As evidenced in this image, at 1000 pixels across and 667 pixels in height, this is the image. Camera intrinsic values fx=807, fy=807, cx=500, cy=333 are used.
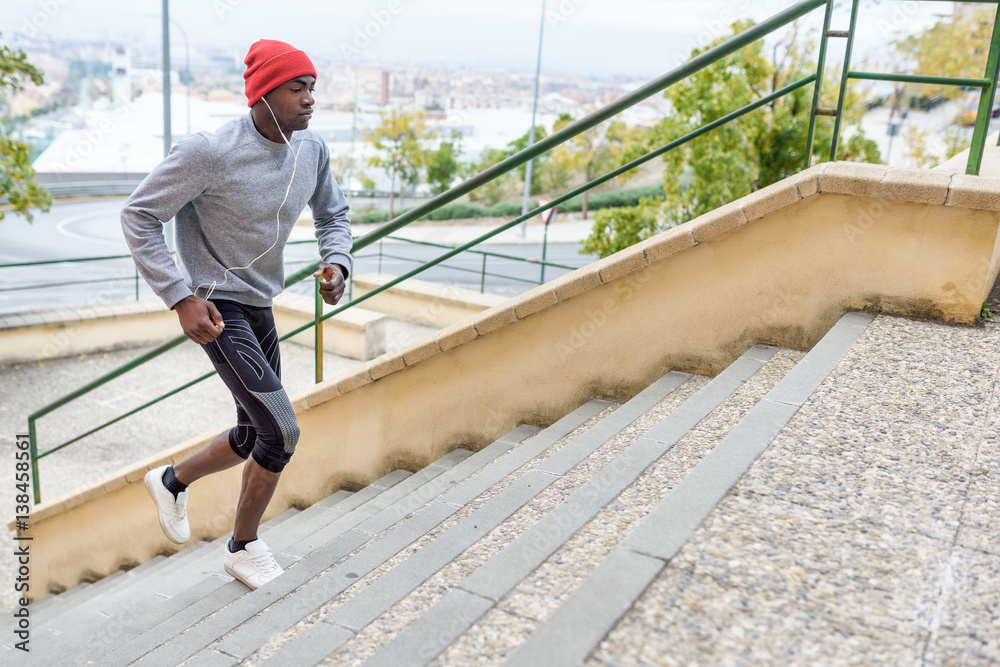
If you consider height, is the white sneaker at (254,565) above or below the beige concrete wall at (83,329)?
above

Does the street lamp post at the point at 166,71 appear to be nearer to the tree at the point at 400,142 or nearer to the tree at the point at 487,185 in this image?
the tree at the point at 400,142

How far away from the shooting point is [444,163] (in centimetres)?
3541

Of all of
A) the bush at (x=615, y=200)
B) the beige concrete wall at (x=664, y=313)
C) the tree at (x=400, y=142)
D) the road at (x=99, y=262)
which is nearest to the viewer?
the beige concrete wall at (x=664, y=313)

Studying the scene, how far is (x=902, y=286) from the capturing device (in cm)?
341

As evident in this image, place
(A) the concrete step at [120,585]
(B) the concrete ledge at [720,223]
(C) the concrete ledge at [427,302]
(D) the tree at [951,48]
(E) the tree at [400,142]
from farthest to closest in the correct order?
(E) the tree at [400,142] → (D) the tree at [951,48] → (C) the concrete ledge at [427,302] → (A) the concrete step at [120,585] → (B) the concrete ledge at [720,223]

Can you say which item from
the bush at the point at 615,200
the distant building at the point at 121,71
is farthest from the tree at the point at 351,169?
the distant building at the point at 121,71

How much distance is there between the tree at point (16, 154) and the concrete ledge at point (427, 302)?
186 inches

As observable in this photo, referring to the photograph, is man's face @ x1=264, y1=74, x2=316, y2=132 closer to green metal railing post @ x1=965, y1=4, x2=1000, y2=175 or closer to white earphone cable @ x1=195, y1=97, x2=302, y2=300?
white earphone cable @ x1=195, y1=97, x2=302, y2=300

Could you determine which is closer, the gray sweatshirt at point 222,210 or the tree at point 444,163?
the gray sweatshirt at point 222,210

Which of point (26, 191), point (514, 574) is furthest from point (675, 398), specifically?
point (26, 191)

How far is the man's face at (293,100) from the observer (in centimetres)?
274

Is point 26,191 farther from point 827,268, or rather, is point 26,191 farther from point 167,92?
point 827,268

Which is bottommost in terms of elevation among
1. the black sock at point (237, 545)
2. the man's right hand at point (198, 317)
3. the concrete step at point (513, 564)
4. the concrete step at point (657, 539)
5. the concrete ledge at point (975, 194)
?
the black sock at point (237, 545)

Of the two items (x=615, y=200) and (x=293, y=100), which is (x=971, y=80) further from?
(x=615, y=200)
